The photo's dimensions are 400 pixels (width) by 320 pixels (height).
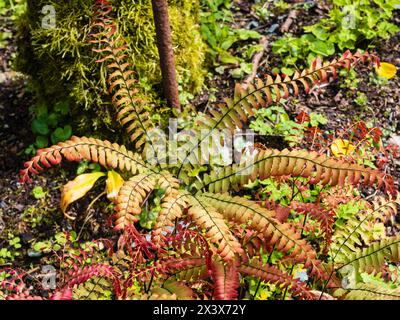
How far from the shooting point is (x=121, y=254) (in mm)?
2826

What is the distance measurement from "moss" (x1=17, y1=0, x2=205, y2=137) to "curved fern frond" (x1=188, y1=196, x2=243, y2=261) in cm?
132

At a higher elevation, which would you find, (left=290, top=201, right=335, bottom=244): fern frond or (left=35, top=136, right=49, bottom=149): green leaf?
(left=35, top=136, right=49, bottom=149): green leaf

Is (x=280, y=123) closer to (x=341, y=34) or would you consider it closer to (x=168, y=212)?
(x=341, y=34)

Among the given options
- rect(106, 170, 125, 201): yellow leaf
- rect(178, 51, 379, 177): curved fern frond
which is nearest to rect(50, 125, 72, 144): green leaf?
rect(106, 170, 125, 201): yellow leaf

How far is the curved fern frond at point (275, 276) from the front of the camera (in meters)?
2.41

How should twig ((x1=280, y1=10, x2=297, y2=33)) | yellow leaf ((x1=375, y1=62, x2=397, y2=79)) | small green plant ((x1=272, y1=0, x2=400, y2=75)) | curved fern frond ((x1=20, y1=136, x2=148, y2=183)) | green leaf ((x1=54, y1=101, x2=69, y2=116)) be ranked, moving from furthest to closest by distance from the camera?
twig ((x1=280, y1=10, x2=297, y2=33)) → small green plant ((x1=272, y1=0, x2=400, y2=75)) → yellow leaf ((x1=375, y1=62, x2=397, y2=79)) → green leaf ((x1=54, y1=101, x2=69, y2=116)) → curved fern frond ((x1=20, y1=136, x2=148, y2=183))

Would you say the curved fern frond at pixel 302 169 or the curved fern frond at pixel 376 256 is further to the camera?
the curved fern frond at pixel 376 256

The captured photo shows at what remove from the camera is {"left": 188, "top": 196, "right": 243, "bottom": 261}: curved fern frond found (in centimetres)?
223

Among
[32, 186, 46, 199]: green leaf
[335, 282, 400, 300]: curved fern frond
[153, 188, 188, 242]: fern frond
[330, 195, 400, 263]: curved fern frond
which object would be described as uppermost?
[153, 188, 188, 242]: fern frond

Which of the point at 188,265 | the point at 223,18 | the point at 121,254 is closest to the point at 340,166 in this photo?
the point at 188,265

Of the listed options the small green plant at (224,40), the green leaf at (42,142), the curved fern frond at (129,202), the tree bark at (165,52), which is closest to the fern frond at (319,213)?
the curved fern frond at (129,202)

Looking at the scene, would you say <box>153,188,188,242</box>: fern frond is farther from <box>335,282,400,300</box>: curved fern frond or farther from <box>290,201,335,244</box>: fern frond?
<box>335,282,400,300</box>: curved fern frond

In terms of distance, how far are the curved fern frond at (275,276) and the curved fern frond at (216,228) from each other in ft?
1.01

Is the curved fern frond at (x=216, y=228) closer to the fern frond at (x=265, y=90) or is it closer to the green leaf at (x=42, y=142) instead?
the fern frond at (x=265, y=90)
